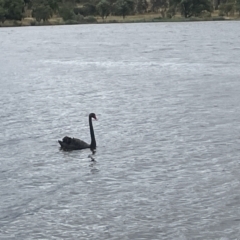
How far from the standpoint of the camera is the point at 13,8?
115125 mm

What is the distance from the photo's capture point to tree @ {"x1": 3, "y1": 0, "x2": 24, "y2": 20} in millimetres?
114250

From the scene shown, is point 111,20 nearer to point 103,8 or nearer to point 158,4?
point 103,8

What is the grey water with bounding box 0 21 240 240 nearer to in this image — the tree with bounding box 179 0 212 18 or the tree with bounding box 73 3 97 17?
the tree with bounding box 179 0 212 18

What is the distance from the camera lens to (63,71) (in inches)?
1532

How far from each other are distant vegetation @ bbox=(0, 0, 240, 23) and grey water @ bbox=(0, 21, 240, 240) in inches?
3230

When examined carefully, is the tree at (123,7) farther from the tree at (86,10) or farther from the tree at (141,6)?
the tree at (86,10)

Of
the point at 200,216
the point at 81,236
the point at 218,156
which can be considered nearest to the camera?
the point at 81,236

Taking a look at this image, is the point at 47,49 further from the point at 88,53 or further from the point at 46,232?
the point at 46,232

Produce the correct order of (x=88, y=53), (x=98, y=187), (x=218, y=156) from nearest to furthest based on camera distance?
(x=98, y=187) < (x=218, y=156) < (x=88, y=53)

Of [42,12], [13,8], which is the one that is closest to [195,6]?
[42,12]

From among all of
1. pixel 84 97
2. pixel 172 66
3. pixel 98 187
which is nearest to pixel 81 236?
pixel 98 187

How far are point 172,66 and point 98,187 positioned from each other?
984 inches

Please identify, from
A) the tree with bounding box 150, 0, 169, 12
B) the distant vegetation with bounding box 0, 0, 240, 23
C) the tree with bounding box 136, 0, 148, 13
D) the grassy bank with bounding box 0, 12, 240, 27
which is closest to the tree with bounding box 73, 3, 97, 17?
the distant vegetation with bounding box 0, 0, 240, 23

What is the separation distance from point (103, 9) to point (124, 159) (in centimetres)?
10741
